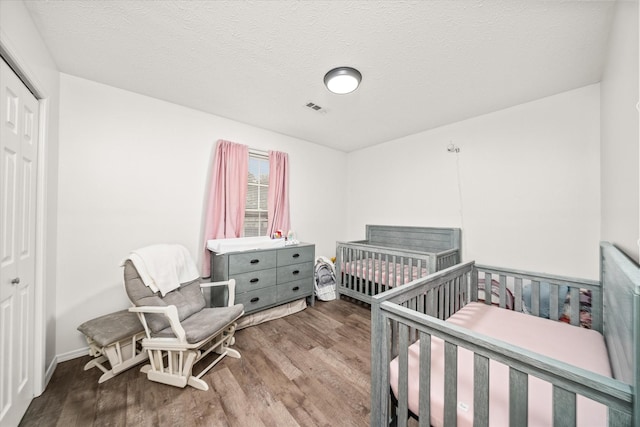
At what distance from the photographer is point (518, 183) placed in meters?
2.55

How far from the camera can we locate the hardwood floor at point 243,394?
141 cm

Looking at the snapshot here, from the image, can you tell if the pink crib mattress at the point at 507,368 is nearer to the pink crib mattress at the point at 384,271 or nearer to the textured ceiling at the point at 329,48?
the pink crib mattress at the point at 384,271

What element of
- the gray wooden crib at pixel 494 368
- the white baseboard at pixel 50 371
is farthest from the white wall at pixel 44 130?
the gray wooden crib at pixel 494 368

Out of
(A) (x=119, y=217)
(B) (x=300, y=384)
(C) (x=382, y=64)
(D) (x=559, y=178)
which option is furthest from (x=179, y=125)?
(D) (x=559, y=178)

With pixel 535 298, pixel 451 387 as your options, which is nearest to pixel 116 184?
pixel 451 387

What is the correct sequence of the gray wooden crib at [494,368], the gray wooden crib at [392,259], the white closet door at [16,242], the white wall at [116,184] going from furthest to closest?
1. the gray wooden crib at [392,259]
2. the white wall at [116,184]
3. the white closet door at [16,242]
4. the gray wooden crib at [494,368]

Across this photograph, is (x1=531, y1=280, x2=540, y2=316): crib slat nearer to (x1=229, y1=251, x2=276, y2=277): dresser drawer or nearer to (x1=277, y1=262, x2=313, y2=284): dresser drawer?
(x1=277, y1=262, x2=313, y2=284): dresser drawer

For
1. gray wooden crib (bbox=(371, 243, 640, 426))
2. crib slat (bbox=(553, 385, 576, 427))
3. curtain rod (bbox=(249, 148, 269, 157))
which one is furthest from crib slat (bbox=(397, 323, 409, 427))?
curtain rod (bbox=(249, 148, 269, 157))

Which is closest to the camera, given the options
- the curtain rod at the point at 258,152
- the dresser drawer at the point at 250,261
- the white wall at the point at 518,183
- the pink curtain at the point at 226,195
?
the white wall at the point at 518,183

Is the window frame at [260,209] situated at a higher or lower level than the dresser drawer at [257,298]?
higher

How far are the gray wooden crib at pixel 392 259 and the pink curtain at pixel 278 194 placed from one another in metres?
0.95

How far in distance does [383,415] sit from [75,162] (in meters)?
3.00

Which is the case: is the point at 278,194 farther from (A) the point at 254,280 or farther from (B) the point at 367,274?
(B) the point at 367,274

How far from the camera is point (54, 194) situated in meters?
1.88
